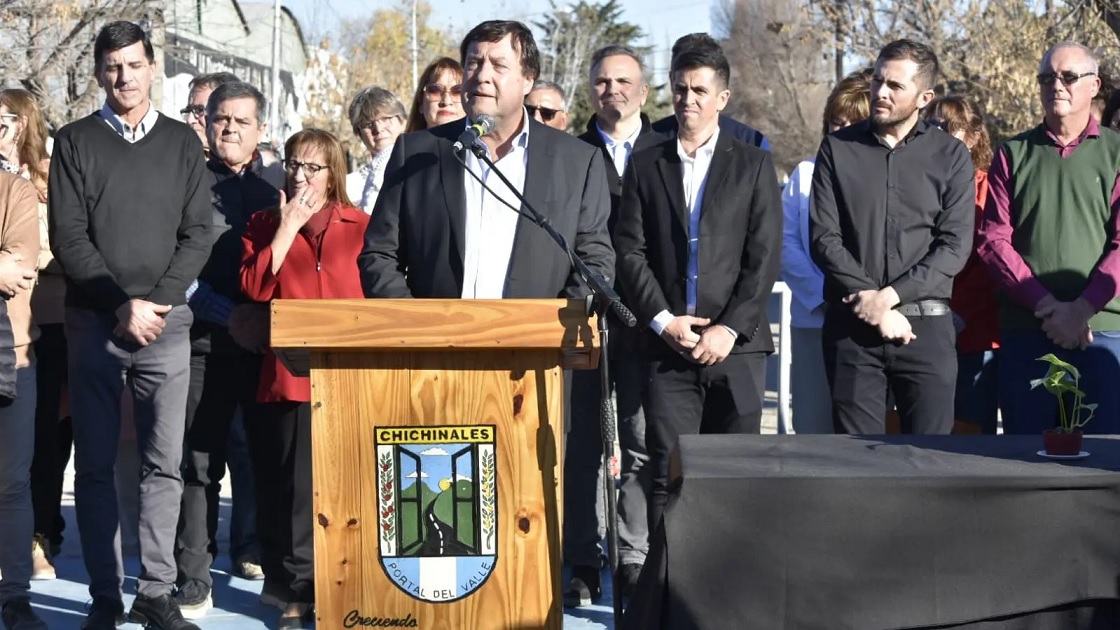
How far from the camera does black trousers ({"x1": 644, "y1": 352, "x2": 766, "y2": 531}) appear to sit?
224 inches

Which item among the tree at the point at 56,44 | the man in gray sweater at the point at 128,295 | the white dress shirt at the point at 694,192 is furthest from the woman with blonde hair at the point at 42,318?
the tree at the point at 56,44

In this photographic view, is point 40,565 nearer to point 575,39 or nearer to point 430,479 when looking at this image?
point 430,479

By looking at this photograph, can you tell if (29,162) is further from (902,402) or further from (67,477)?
(902,402)

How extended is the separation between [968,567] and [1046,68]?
10.4 feet

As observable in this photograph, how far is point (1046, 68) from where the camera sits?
6.15 m

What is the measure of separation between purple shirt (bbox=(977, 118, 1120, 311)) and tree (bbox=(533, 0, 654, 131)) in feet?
129

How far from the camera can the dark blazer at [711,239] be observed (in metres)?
5.70

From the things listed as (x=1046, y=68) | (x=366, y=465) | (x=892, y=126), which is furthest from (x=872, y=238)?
(x=366, y=465)

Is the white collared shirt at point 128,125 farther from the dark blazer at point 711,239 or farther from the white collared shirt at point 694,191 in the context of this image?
the white collared shirt at point 694,191

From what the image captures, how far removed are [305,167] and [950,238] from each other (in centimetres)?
275

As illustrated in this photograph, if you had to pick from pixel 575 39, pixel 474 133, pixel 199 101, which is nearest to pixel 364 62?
pixel 575 39

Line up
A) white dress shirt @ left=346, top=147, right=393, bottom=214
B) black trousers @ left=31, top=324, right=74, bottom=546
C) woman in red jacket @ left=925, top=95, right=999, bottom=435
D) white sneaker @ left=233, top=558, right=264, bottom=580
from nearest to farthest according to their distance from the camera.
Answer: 1. black trousers @ left=31, top=324, right=74, bottom=546
2. white sneaker @ left=233, top=558, right=264, bottom=580
3. woman in red jacket @ left=925, top=95, right=999, bottom=435
4. white dress shirt @ left=346, top=147, right=393, bottom=214

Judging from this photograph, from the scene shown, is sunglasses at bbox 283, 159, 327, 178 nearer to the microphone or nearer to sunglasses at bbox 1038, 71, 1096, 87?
the microphone

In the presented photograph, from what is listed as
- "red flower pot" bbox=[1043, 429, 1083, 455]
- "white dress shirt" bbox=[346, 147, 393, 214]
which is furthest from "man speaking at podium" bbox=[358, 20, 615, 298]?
"white dress shirt" bbox=[346, 147, 393, 214]
